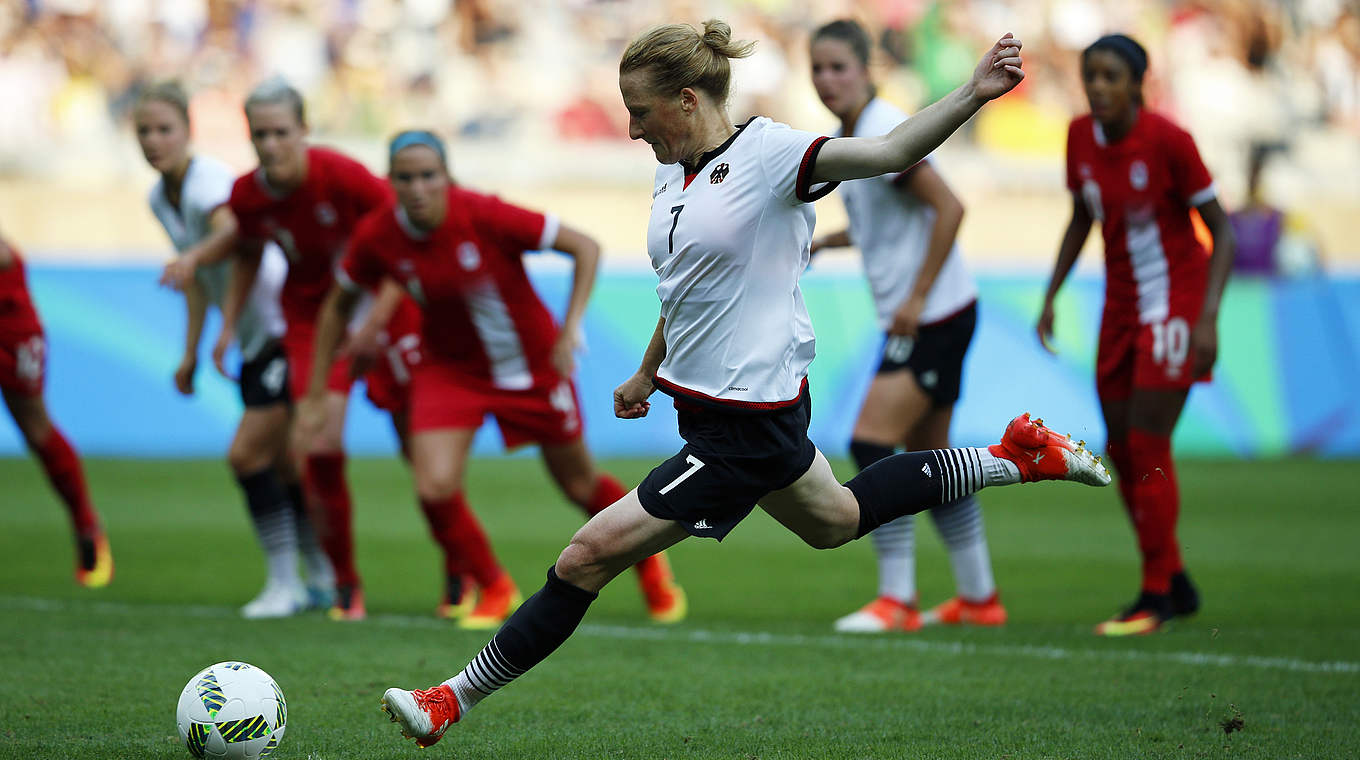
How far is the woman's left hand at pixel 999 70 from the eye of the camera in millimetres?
3346

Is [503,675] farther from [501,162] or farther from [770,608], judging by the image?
[501,162]

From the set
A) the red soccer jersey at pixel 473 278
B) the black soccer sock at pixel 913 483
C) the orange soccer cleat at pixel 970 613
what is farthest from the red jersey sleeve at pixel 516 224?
the black soccer sock at pixel 913 483

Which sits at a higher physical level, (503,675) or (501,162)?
(501,162)

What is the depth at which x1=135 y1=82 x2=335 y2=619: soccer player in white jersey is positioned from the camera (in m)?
6.82

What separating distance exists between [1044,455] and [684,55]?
150 centimetres

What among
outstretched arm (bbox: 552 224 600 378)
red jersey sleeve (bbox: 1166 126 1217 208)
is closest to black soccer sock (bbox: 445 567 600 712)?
outstretched arm (bbox: 552 224 600 378)

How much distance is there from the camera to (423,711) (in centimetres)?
371

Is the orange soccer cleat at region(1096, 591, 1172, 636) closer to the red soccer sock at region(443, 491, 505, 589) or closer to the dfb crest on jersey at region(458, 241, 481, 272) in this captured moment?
the red soccer sock at region(443, 491, 505, 589)

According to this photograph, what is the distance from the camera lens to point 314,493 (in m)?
7.01

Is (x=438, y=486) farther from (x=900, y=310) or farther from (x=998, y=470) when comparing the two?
(x=998, y=470)

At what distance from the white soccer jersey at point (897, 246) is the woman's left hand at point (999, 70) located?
2.78m

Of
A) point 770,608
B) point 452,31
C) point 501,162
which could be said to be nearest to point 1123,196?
point 770,608

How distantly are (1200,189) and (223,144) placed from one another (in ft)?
50.1

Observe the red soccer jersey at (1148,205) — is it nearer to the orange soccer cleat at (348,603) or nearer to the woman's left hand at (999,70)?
the woman's left hand at (999,70)
